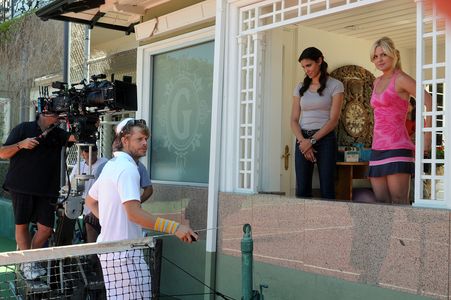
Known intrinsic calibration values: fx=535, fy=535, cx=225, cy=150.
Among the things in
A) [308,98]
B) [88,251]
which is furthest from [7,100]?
[88,251]

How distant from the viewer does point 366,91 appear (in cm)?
679

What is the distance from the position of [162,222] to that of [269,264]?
164cm

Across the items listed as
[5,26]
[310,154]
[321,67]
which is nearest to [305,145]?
[310,154]

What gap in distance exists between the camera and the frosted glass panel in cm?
615

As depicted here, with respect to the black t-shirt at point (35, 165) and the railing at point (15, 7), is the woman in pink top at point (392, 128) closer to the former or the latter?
the black t-shirt at point (35, 165)

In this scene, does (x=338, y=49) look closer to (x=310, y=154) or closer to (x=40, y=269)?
(x=310, y=154)

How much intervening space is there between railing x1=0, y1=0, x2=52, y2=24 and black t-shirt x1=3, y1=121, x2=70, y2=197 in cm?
602

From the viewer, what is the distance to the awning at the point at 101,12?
6535mm

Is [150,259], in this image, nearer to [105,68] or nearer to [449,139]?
[449,139]

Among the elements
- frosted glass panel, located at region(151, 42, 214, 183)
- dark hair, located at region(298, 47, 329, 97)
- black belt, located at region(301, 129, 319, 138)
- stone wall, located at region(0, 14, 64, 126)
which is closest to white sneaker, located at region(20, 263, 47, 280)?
frosted glass panel, located at region(151, 42, 214, 183)

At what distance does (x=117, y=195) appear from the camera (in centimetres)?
349

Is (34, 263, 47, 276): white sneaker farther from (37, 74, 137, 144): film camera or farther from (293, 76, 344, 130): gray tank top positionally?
(293, 76, 344, 130): gray tank top

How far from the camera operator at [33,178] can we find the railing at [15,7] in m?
6.03

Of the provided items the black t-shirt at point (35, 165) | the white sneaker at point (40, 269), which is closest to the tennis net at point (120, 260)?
the white sneaker at point (40, 269)
